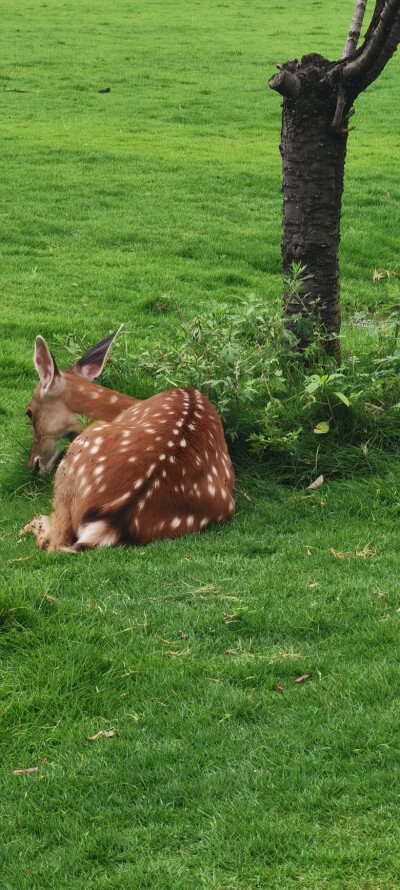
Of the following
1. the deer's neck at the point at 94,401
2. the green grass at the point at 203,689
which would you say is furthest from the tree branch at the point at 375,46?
the deer's neck at the point at 94,401

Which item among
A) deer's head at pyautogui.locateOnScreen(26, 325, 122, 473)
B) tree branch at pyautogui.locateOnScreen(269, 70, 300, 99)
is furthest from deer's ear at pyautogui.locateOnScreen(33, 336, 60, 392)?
tree branch at pyautogui.locateOnScreen(269, 70, 300, 99)

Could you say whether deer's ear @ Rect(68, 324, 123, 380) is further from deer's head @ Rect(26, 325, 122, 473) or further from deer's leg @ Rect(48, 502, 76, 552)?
deer's leg @ Rect(48, 502, 76, 552)

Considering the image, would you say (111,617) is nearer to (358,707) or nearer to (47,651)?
(47,651)

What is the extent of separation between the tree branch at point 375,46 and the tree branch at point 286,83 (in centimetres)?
31

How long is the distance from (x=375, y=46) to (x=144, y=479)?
305 cm

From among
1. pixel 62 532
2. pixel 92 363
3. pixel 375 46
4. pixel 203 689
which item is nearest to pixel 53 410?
pixel 92 363

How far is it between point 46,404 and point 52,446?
A: 0.95ft

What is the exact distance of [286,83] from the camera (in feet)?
21.1

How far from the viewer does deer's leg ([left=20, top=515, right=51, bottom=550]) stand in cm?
551

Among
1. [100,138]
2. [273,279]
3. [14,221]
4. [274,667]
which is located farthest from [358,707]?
[100,138]

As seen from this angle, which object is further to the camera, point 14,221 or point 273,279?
point 14,221

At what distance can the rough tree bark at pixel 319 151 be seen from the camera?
6422 mm

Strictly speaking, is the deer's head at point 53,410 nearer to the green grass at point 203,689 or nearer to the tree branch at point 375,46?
the green grass at point 203,689

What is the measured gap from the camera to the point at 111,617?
14.5 ft
